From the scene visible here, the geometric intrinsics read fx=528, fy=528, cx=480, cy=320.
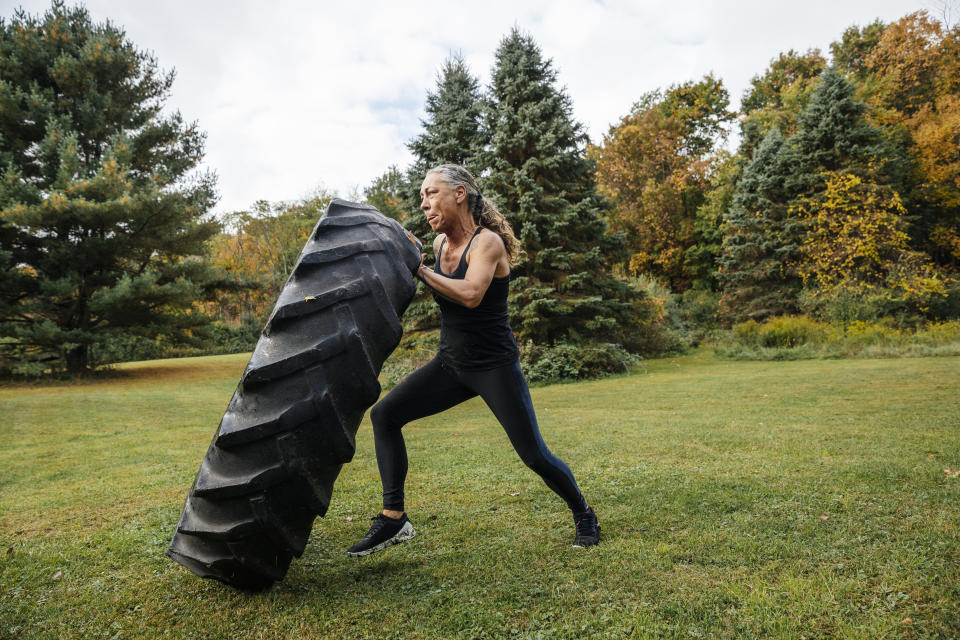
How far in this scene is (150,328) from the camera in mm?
18875

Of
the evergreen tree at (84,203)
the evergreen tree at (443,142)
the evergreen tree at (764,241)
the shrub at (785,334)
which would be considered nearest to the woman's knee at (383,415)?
the evergreen tree at (443,142)

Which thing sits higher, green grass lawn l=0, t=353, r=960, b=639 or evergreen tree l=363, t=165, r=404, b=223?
evergreen tree l=363, t=165, r=404, b=223

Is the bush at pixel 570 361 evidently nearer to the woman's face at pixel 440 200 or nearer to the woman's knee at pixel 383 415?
the woman's knee at pixel 383 415

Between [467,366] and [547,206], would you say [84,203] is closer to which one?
[547,206]

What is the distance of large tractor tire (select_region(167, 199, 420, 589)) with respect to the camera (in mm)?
2205

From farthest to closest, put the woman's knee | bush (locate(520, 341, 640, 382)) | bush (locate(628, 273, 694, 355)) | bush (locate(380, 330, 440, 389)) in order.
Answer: bush (locate(628, 273, 694, 355))
bush (locate(380, 330, 440, 389))
bush (locate(520, 341, 640, 382))
the woman's knee

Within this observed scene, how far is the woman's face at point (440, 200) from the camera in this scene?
3025 mm

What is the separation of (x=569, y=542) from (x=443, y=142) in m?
16.5

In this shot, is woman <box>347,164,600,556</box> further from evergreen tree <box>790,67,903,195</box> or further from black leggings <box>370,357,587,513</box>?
evergreen tree <box>790,67,903,195</box>

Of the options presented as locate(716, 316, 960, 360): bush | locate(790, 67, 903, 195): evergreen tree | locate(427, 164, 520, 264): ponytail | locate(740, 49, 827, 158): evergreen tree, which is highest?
locate(740, 49, 827, 158): evergreen tree

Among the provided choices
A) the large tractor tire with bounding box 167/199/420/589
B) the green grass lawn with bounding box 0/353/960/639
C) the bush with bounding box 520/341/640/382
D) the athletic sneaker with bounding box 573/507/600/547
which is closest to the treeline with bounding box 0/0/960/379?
the bush with bounding box 520/341/640/382

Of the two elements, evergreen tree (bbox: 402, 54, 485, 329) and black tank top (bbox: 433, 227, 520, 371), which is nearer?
black tank top (bbox: 433, 227, 520, 371)

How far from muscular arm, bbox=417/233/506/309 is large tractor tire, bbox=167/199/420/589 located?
0.30 metres

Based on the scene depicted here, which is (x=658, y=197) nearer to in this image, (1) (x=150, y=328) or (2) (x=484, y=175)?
(2) (x=484, y=175)
